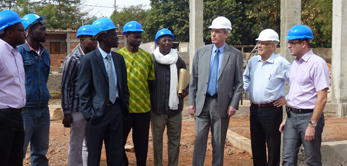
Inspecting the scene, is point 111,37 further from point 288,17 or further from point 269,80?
point 288,17

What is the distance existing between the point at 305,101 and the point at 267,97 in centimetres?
79

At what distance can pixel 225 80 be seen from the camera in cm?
483

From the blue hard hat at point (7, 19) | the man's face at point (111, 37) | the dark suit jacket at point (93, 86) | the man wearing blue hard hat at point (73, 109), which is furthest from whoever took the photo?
the man wearing blue hard hat at point (73, 109)

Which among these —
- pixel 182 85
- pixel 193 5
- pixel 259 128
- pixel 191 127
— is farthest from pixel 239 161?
pixel 193 5

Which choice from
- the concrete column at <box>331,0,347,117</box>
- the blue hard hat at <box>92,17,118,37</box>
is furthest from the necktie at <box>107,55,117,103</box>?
the concrete column at <box>331,0,347,117</box>

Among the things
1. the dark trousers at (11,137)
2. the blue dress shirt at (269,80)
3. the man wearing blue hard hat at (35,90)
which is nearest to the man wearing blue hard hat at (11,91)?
the dark trousers at (11,137)

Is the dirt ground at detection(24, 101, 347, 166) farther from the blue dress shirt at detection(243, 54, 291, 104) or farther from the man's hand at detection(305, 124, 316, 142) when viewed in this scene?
the man's hand at detection(305, 124, 316, 142)

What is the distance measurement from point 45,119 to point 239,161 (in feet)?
11.2

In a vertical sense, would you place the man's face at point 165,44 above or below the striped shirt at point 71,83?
above

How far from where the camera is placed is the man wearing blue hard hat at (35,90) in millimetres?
4270

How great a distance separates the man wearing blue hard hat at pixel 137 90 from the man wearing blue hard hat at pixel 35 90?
3.55 ft

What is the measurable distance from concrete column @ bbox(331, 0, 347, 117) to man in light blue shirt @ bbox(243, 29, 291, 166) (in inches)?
280

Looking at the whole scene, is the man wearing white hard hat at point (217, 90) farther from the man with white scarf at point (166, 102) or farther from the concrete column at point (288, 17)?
the concrete column at point (288, 17)

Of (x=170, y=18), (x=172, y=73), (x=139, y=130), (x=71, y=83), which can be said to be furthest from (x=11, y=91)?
(x=170, y=18)
